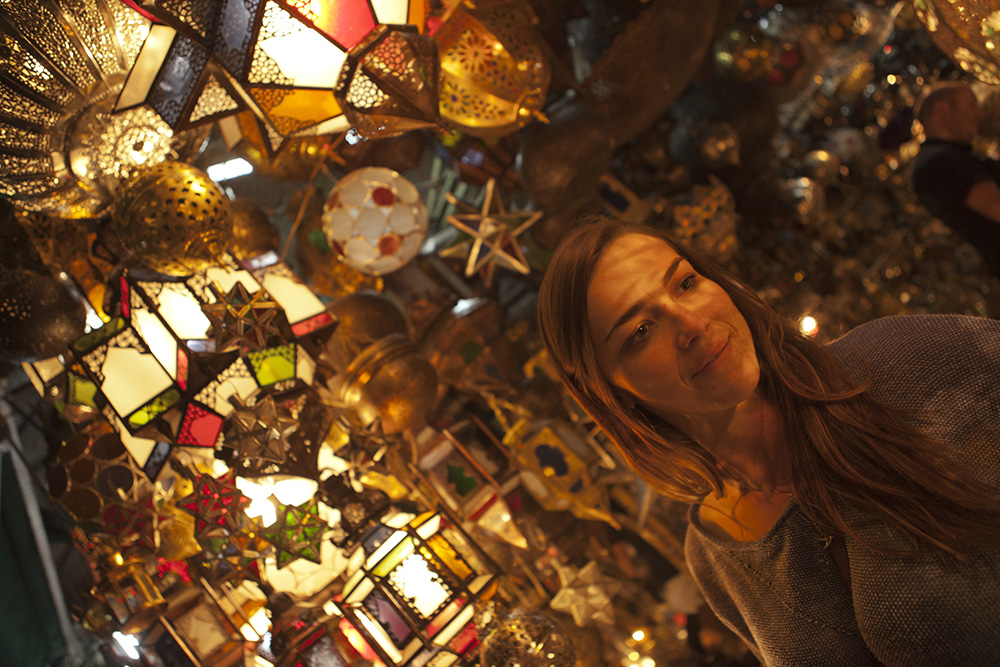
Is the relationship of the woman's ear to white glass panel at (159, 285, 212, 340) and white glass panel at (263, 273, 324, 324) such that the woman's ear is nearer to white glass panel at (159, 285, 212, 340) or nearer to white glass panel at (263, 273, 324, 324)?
white glass panel at (263, 273, 324, 324)

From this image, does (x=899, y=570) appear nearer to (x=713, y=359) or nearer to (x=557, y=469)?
(x=713, y=359)

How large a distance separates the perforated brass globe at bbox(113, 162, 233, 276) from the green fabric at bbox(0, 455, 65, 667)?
2.17 metres

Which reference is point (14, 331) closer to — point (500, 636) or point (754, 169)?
point (500, 636)

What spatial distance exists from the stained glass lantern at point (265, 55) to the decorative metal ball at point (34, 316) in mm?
735

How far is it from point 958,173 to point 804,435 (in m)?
2.01

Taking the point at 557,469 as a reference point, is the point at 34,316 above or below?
above

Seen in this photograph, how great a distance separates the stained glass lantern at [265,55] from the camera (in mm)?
1415

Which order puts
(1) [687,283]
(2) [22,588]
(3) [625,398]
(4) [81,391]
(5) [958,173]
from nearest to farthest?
1. (1) [687,283]
2. (3) [625,398]
3. (4) [81,391]
4. (5) [958,173]
5. (2) [22,588]

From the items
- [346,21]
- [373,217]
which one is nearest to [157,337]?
[373,217]

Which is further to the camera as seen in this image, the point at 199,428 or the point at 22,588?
the point at 22,588

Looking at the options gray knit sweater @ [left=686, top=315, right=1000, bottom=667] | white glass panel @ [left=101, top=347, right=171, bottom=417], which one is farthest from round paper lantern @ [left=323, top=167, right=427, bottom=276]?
gray knit sweater @ [left=686, top=315, right=1000, bottom=667]

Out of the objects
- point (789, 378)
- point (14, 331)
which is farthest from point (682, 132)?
point (14, 331)

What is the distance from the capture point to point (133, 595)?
2.22 m

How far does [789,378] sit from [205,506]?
5.36 feet
